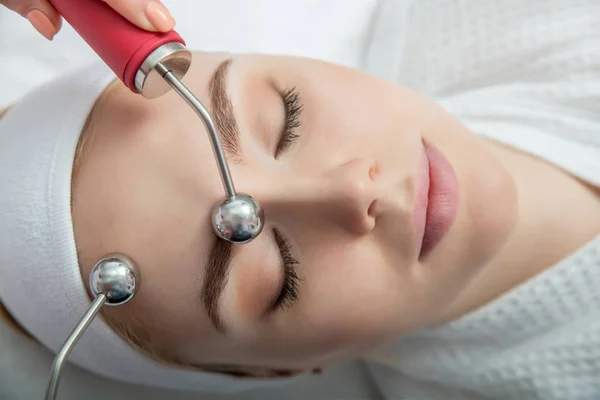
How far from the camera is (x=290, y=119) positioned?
0.68m

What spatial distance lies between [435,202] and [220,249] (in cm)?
27

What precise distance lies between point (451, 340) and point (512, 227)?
0.85 feet

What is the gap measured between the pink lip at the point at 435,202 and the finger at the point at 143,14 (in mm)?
339

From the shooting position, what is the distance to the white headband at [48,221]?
2.13 feet

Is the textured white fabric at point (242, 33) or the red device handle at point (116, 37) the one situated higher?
the textured white fabric at point (242, 33)

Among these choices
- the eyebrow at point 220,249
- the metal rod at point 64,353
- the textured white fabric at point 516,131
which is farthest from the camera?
the textured white fabric at point 516,131

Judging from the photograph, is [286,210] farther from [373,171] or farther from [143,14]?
[143,14]

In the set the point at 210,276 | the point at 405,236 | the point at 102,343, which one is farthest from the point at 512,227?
the point at 102,343

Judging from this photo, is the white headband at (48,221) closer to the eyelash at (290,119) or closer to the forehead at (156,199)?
the forehead at (156,199)

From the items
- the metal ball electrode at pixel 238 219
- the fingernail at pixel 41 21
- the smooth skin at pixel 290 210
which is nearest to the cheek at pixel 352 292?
the smooth skin at pixel 290 210

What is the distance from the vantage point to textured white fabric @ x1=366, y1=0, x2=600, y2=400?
82 centimetres

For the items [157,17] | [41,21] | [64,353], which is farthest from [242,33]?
[64,353]

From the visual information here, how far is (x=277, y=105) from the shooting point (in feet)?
2.25

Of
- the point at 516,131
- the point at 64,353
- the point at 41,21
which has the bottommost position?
the point at 64,353
